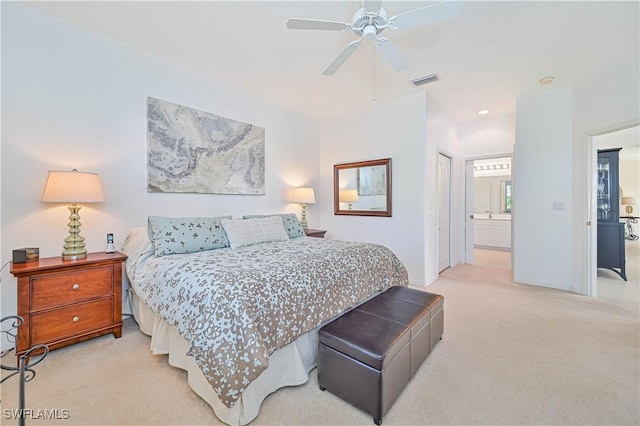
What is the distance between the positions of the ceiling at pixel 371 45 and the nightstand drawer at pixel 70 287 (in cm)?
215

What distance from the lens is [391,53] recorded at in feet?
7.20

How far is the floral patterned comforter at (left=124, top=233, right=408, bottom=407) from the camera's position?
1.41 m

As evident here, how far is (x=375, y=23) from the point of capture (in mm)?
1976

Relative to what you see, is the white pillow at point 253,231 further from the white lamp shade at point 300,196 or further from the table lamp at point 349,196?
the table lamp at point 349,196

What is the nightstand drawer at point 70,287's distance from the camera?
2.00 meters

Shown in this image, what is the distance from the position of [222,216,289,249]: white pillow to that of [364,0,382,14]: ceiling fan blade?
213 centimetres

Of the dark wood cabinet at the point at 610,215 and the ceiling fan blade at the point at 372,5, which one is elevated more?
the ceiling fan blade at the point at 372,5

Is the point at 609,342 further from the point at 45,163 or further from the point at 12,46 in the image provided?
the point at 12,46

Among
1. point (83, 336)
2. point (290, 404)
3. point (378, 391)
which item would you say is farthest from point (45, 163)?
point (378, 391)

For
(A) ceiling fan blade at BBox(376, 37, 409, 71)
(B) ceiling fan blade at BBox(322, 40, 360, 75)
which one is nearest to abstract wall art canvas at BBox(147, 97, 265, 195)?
(B) ceiling fan blade at BBox(322, 40, 360, 75)

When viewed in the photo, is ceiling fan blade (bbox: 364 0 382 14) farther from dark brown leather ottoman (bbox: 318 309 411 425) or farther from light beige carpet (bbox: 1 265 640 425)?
light beige carpet (bbox: 1 265 640 425)

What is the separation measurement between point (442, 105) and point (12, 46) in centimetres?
479

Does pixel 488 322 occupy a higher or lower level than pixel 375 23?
lower

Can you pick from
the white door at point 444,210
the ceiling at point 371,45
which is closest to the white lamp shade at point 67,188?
the ceiling at point 371,45
